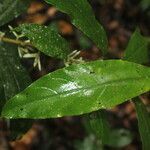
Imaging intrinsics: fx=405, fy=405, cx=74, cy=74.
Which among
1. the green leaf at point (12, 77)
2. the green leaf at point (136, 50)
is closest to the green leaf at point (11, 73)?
the green leaf at point (12, 77)

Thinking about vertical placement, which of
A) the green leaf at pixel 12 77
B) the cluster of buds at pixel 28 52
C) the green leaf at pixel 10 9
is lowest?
the green leaf at pixel 12 77

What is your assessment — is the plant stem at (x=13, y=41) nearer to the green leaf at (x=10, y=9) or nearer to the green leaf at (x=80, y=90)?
the green leaf at (x=10, y=9)

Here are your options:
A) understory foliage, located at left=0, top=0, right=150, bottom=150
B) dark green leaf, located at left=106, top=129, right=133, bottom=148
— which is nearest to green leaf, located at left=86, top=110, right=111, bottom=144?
understory foliage, located at left=0, top=0, right=150, bottom=150

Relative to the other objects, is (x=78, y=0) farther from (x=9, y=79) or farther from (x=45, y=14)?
(x=45, y=14)

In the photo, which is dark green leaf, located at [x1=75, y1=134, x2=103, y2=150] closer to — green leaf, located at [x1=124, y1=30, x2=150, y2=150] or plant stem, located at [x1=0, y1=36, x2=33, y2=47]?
green leaf, located at [x1=124, y1=30, x2=150, y2=150]

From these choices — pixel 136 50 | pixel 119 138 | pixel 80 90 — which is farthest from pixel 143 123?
pixel 119 138

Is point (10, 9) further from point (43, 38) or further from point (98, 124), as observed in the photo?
point (98, 124)
